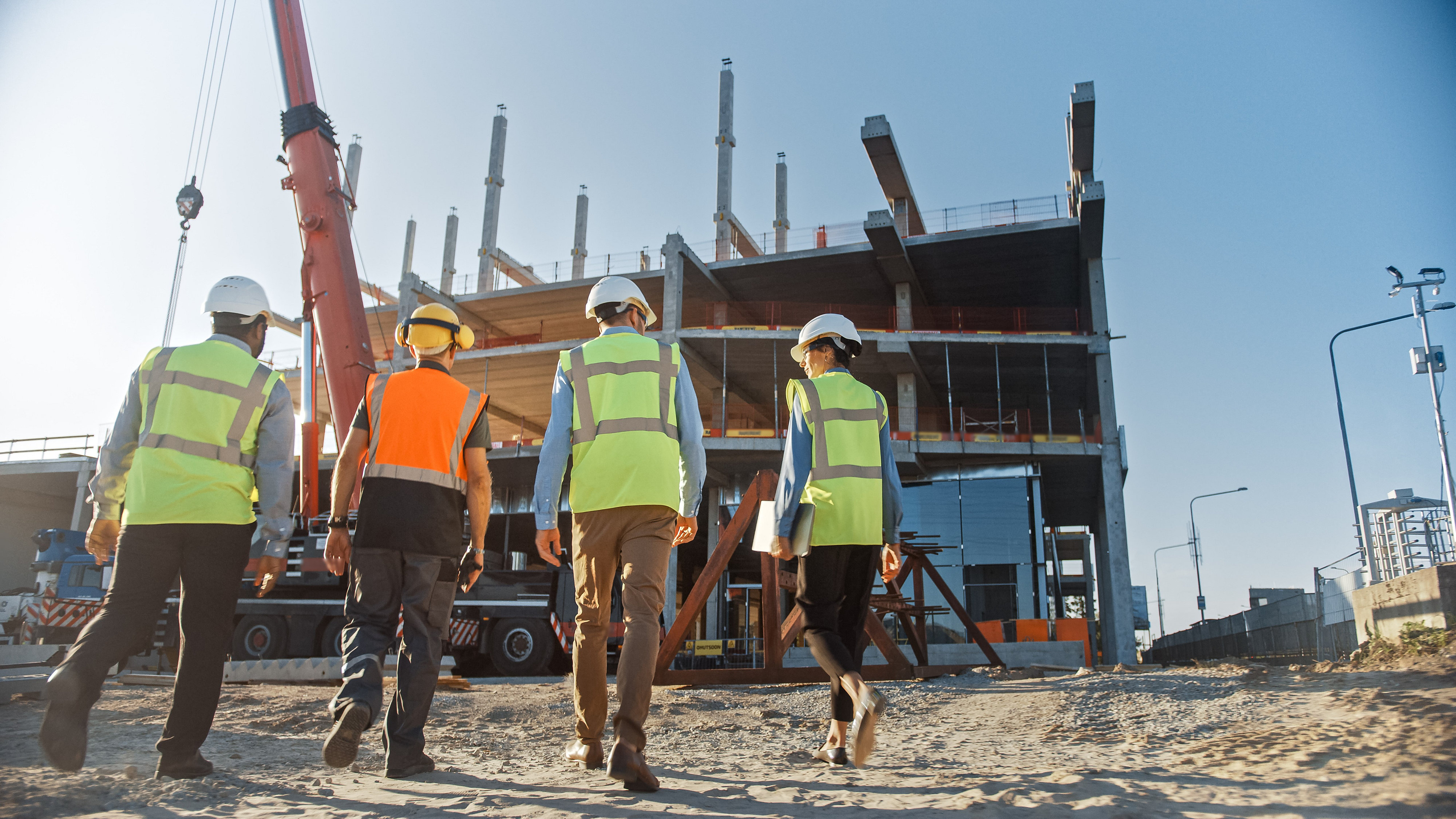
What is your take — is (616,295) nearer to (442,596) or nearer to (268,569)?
(442,596)

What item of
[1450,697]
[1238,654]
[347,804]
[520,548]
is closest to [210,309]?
[347,804]

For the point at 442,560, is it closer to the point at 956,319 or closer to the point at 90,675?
the point at 90,675

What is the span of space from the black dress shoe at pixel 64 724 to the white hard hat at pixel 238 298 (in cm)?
125

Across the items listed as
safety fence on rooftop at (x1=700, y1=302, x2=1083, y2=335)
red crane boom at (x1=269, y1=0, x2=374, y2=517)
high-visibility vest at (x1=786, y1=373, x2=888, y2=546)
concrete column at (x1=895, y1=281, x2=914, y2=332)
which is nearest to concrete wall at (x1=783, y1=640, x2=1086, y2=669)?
safety fence on rooftop at (x1=700, y1=302, x2=1083, y2=335)

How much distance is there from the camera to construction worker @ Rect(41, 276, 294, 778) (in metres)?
2.49

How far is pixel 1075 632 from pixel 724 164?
19174 millimetres

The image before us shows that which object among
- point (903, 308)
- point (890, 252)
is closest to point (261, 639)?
point (890, 252)

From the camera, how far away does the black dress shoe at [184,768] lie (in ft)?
8.13

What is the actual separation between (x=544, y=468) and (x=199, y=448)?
1108mm

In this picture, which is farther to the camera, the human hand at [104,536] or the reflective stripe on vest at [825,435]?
the reflective stripe on vest at [825,435]

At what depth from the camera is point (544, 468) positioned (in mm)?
2836

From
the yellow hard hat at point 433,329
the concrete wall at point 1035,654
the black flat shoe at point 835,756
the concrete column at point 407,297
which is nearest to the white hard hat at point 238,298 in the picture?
the yellow hard hat at point 433,329

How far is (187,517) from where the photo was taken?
266cm

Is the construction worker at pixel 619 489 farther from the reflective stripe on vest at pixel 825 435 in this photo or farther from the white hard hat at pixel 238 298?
the white hard hat at pixel 238 298
